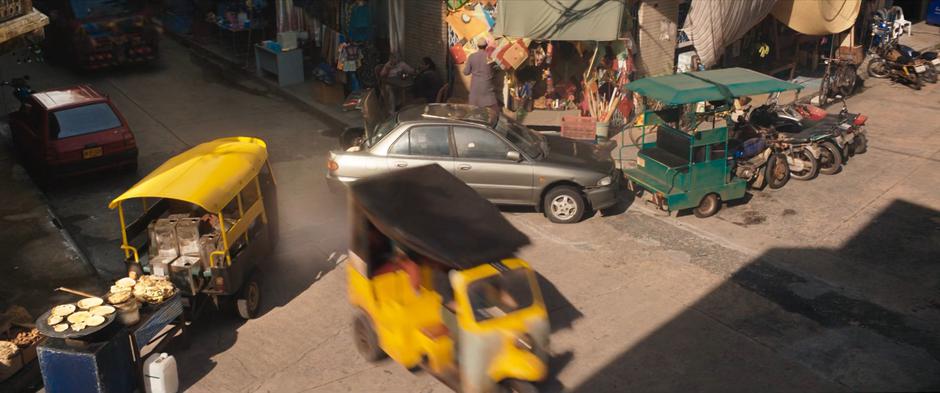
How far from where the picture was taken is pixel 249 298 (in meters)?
10.2

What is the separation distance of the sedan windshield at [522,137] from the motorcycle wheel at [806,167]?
4.79 m

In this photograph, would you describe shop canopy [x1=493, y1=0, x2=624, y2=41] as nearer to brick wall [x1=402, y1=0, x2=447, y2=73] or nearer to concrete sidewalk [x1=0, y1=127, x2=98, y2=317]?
brick wall [x1=402, y1=0, x2=447, y2=73]

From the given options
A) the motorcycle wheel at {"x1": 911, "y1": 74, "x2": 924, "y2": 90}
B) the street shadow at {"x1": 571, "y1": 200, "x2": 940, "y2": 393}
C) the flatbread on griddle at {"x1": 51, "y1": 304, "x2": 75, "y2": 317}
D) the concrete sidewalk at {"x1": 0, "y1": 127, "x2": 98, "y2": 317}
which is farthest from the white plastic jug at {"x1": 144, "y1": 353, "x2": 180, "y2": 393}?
the motorcycle wheel at {"x1": 911, "y1": 74, "x2": 924, "y2": 90}

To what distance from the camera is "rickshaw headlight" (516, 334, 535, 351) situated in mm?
7945

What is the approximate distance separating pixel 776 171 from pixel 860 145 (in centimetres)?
270

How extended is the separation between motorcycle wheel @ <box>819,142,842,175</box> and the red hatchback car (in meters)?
12.5

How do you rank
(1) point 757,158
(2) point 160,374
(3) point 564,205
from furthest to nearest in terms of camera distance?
(1) point 757,158 < (3) point 564,205 < (2) point 160,374

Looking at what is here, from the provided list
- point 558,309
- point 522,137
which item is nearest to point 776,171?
Answer: point 522,137

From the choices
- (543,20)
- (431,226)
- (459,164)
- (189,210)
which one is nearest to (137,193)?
(189,210)

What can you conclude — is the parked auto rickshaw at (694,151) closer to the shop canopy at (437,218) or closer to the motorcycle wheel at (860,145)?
the motorcycle wheel at (860,145)

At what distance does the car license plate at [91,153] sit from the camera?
14195 mm

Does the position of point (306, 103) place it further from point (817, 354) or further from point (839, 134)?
point (817, 354)

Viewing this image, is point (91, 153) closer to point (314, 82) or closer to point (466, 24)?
point (314, 82)

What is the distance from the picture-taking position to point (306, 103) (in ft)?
62.7
